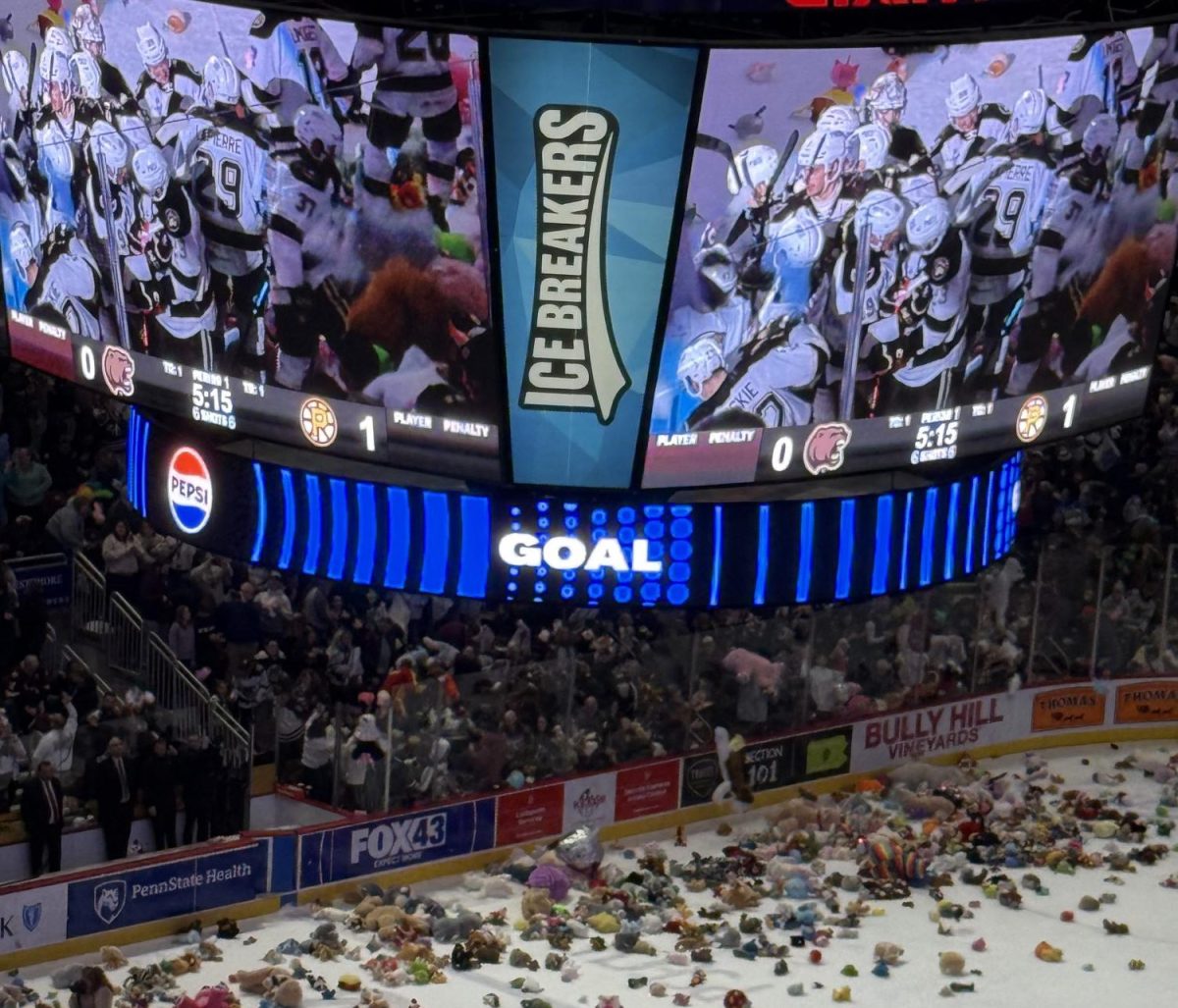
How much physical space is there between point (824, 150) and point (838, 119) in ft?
1.09

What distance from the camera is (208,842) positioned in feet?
79.9

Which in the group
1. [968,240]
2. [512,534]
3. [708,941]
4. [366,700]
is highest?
[968,240]

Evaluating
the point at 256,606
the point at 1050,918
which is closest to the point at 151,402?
the point at 256,606

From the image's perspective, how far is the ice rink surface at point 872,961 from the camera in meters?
23.4

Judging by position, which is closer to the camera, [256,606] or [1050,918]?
[1050,918]

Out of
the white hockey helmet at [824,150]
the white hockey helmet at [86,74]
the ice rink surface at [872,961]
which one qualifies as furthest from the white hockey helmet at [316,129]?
the ice rink surface at [872,961]

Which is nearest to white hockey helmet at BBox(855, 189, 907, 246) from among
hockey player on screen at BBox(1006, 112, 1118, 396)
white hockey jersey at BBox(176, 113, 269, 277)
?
hockey player on screen at BBox(1006, 112, 1118, 396)

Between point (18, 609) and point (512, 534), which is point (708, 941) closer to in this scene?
point (512, 534)

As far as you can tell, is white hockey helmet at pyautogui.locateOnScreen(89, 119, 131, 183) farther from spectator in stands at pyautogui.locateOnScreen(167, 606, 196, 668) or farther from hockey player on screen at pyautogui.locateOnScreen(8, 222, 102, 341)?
spectator in stands at pyautogui.locateOnScreen(167, 606, 196, 668)

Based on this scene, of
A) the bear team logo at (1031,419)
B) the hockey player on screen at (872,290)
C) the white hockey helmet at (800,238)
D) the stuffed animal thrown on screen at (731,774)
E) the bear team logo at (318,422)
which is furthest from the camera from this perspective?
the stuffed animal thrown on screen at (731,774)

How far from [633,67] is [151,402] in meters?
6.82

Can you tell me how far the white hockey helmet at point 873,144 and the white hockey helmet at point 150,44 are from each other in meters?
6.26

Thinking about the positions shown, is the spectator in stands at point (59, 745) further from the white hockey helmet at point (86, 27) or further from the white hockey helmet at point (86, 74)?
the white hockey helmet at point (86, 27)

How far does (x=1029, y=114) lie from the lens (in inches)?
930
